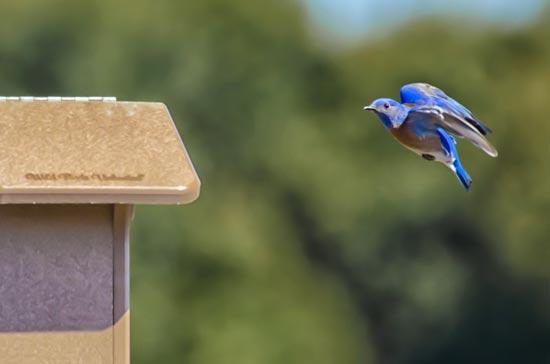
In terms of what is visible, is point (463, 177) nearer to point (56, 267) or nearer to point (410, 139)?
point (410, 139)

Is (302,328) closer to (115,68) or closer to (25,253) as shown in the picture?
(115,68)

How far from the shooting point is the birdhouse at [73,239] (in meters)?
5.23

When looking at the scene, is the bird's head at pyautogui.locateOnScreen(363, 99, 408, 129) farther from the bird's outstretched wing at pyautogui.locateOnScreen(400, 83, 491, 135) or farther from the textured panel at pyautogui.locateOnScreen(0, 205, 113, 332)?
the textured panel at pyautogui.locateOnScreen(0, 205, 113, 332)

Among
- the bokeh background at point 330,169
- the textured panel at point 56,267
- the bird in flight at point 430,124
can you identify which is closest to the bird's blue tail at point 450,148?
the bird in flight at point 430,124

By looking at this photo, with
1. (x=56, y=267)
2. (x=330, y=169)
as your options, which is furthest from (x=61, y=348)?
(x=330, y=169)

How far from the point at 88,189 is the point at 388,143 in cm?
1248

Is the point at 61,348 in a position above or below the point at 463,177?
below

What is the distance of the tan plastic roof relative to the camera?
5.04m

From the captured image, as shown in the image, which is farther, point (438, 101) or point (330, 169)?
point (330, 169)

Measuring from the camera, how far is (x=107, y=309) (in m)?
5.39

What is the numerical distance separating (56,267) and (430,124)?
1.23m

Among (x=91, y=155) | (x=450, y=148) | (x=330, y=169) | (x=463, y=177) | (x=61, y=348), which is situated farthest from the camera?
(x=330, y=169)

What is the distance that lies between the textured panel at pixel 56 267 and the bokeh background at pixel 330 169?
10091 millimetres

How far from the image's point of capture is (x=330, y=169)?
683 inches
